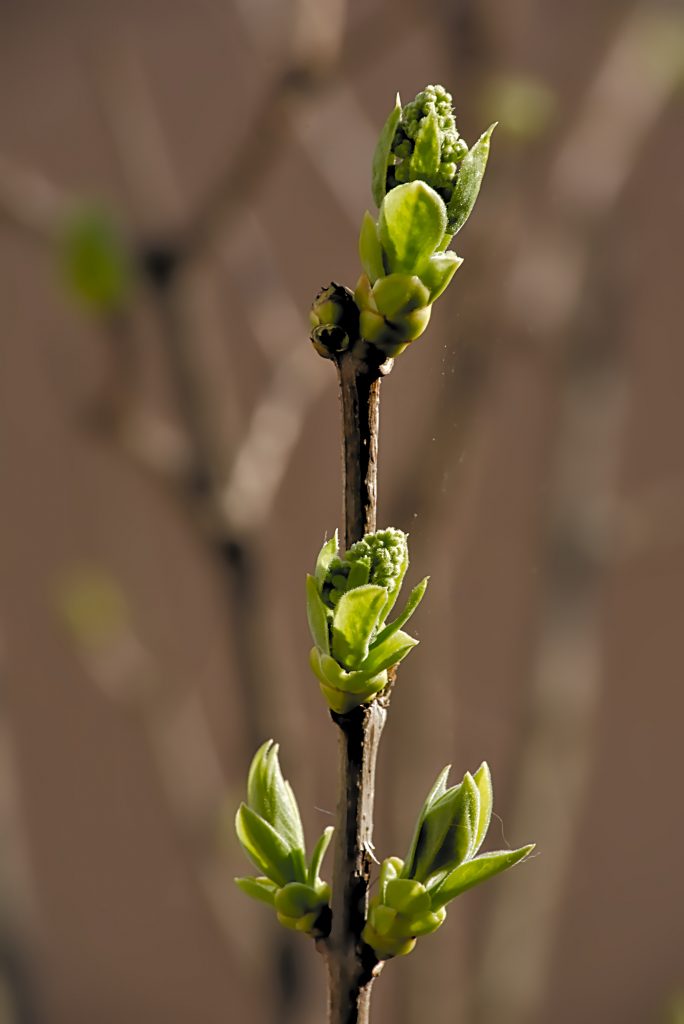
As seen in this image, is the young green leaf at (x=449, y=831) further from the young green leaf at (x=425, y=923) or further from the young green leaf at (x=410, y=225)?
the young green leaf at (x=410, y=225)

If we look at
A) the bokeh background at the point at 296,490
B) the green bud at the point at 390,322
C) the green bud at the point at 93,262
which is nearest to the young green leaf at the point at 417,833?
the green bud at the point at 390,322

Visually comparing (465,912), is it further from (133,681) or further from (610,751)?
(133,681)

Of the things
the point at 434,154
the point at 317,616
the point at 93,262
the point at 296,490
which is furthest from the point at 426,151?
the point at 296,490

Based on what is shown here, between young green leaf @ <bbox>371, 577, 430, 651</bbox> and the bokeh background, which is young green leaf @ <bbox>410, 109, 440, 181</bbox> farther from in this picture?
the bokeh background

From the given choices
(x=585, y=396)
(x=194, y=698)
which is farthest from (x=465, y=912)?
(x=585, y=396)

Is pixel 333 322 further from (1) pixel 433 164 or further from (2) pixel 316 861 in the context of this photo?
(2) pixel 316 861

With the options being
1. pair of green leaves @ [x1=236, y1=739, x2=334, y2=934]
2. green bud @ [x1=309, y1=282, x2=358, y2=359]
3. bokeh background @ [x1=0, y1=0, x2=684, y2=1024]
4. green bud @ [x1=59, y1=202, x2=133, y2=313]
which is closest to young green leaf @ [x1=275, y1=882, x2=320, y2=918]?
pair of green leaves @ [x1=236, y1=739, x2=334, y2=934]

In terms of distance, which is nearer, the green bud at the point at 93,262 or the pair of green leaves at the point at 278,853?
the pair of green leaves at the point at 278,853
